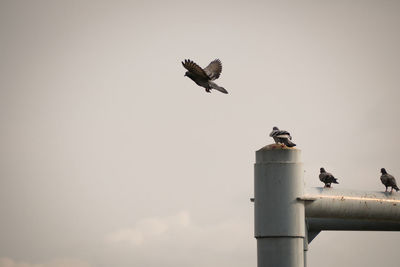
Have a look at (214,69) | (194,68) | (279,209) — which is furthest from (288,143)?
(214,69)

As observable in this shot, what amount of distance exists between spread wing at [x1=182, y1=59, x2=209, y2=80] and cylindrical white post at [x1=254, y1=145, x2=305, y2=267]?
18.4ft

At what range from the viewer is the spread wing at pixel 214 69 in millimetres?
19527

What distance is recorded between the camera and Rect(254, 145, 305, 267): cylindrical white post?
13109mm

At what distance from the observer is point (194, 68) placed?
18734 mm

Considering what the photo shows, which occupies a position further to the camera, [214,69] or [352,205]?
[214,69]

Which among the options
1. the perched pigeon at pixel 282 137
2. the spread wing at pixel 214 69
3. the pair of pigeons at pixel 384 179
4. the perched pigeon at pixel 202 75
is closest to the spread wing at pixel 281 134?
the perched pigeon at pixel 282 137

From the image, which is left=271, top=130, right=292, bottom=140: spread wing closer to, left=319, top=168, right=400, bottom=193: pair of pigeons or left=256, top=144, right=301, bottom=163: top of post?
left=256, top=144, right=301, bottom=163: top of post

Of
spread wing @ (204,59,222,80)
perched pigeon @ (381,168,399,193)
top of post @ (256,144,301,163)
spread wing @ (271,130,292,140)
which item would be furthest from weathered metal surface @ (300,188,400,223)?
spread wing @ (204,59,222,80)

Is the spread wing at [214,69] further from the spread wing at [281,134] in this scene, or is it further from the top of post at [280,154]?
the top of post at [280,154]

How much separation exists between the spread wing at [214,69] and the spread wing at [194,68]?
0.34 metres

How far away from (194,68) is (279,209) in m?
6.32

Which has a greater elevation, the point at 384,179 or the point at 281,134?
the point at 384,179

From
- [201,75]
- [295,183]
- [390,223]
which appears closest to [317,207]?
[295,183]

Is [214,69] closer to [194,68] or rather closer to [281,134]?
[194,68]
